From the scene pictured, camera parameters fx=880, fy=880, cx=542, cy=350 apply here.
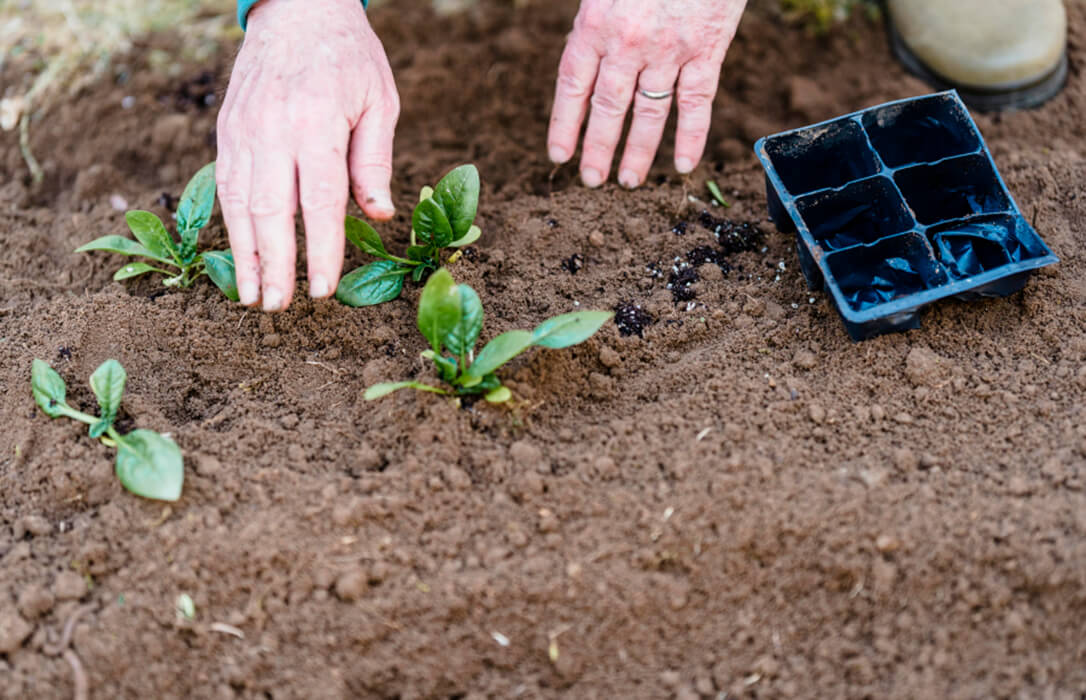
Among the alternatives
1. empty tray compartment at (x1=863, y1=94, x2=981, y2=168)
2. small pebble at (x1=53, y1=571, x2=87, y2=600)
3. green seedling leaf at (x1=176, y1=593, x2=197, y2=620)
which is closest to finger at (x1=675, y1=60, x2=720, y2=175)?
empty tray compartment at (x1=863, y1=94, x2=981, y2=168)

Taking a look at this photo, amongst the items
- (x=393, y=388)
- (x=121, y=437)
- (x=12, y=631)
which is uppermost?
(x=393, y=388)

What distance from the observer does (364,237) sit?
6.49ft

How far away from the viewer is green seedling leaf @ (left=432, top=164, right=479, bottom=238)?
6.31 feet

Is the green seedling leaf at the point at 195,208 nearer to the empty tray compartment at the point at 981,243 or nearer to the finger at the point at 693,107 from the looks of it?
the finger at the point at 693,107

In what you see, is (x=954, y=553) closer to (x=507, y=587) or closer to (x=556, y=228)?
(x=507, y=587)

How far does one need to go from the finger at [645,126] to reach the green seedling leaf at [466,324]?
74cm

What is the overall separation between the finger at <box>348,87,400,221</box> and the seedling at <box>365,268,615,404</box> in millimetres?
247

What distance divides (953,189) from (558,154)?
950 mm

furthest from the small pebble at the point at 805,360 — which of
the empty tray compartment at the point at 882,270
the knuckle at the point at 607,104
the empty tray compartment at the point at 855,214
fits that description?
the knuckle at the point at 607,104

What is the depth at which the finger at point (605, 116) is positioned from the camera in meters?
2.11

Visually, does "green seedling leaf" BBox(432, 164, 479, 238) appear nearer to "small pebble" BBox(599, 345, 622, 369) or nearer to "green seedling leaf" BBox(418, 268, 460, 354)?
"green seedling leaf" BBox(418, 268, 460, 354)

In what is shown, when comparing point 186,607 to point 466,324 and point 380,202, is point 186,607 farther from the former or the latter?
point 380,202

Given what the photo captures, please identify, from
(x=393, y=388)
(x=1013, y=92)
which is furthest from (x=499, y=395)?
(x=1013, y=92)

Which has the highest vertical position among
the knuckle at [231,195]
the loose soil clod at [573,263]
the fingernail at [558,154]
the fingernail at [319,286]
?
the knuckle at [231,195]
